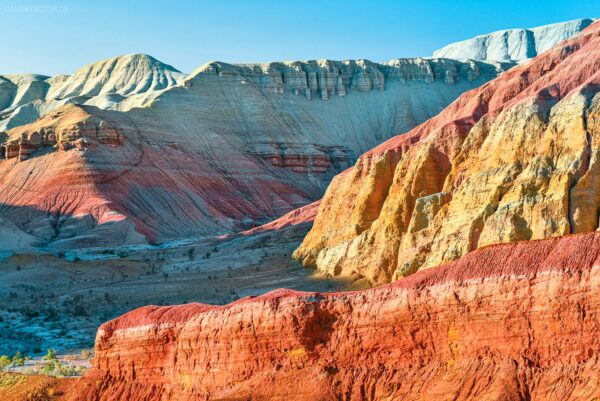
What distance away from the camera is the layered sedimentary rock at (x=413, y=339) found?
14727 millimetres

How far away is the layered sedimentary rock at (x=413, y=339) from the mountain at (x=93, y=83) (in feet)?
502

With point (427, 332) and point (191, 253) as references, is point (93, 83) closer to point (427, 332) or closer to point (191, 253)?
point (191, 253)

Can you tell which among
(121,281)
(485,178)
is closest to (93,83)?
(121,281)

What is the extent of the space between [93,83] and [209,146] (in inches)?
2871

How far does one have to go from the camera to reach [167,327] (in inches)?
829

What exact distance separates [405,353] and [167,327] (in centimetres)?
686

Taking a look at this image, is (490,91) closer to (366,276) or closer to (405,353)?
(366,276)

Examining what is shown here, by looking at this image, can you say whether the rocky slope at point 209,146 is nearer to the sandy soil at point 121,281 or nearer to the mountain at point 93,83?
the sandy soil at point 121,281

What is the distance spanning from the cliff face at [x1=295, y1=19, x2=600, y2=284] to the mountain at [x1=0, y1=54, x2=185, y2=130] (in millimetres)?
123904

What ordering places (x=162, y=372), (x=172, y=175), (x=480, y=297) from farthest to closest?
(x=172, y=175), (x=162, y=372), (x=480, y=297)

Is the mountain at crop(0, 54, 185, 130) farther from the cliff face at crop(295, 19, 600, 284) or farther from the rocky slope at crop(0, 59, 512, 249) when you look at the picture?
the cliff face at crop(295, 19, 600, 284)

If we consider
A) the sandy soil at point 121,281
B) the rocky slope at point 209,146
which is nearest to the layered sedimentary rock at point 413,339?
the sandy soil at point 121,281

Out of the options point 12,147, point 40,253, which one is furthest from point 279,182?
point 40,253

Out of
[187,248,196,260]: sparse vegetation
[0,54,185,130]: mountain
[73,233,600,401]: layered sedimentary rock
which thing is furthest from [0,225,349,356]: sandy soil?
[0,54,185,130]: mountain
